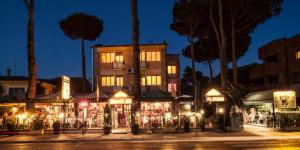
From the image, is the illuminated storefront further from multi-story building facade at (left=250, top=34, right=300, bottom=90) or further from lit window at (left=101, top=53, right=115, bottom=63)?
multi-story building facade at (left=250, top=34, right=300, bottom=90)

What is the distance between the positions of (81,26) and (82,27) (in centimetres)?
35

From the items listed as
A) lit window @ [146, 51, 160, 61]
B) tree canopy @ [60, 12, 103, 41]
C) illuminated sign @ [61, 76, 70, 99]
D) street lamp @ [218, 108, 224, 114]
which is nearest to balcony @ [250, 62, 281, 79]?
lit window @ [146, 51, 160, 61]

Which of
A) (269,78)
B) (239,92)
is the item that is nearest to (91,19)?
(269,78)

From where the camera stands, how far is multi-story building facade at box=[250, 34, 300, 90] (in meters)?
52.2

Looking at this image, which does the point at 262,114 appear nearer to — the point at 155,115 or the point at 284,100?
the point at 284,100

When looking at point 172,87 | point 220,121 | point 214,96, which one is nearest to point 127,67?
point 172,87

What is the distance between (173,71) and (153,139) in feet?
125

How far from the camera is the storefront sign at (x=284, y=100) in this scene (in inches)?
1271

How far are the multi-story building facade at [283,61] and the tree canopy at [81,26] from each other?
2566cm

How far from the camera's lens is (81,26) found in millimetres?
65062

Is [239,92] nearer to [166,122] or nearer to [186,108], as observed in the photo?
[166,122]

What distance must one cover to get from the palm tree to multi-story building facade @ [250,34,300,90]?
25680 mm

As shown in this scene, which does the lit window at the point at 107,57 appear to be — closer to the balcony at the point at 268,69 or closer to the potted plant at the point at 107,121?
the balcony at the point at 268,69

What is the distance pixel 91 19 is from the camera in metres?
65.5
